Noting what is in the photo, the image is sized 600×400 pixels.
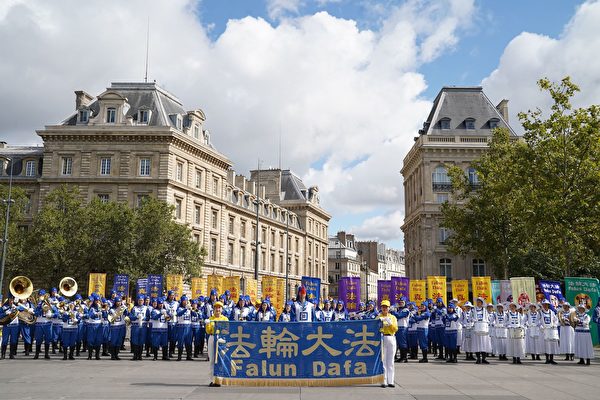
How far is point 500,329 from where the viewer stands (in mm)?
20094

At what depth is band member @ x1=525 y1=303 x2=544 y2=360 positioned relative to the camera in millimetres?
19875

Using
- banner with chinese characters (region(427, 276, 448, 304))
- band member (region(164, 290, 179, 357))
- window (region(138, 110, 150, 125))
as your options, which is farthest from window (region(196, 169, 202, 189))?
band member (region(164, 290, 179, 357))

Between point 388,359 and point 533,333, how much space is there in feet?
31.2

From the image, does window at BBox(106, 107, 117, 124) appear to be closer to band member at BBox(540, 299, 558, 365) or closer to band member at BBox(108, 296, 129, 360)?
band member at BBox(108, 296, 129, 360)

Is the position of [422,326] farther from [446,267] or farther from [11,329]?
[446,267]

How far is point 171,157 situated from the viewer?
2136 inches

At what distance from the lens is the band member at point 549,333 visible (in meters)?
19.3

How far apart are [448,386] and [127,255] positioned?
34.9m

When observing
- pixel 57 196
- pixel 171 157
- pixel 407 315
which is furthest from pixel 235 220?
pixel 407 315

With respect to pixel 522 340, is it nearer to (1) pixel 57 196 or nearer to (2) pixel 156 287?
(2) pixel 156 287

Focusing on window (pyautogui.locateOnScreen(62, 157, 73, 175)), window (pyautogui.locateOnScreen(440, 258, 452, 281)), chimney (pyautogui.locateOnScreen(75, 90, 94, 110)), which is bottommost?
window (pyautogui.locateOnScreen(440, 258, 452, 281))

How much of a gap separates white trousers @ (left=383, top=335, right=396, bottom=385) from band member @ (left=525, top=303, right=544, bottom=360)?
9.25 m

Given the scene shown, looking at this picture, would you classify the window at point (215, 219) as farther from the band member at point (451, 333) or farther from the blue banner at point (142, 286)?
the band member at point (451, 333)

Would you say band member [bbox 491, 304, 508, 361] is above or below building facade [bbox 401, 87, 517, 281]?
below
